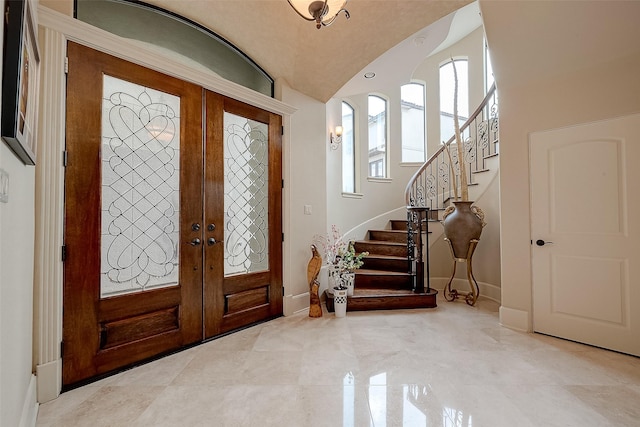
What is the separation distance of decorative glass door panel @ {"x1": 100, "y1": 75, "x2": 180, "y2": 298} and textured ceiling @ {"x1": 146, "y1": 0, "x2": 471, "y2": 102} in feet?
3.15

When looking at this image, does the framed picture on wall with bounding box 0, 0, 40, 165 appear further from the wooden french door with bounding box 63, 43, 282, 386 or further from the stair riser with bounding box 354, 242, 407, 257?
the stair riser with bounding box 354, 242, 407, 257

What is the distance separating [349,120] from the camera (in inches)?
221

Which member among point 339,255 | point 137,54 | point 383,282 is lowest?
point 383,282

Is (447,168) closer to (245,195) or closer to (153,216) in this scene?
(245,195)

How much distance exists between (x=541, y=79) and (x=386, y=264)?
276 cm

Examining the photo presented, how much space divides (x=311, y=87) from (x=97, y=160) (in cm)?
238

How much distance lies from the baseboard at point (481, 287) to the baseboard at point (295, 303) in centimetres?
227

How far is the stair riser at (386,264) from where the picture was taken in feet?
13.6

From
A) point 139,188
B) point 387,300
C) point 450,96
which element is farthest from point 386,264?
point 450,96

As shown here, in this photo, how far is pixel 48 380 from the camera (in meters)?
1.80

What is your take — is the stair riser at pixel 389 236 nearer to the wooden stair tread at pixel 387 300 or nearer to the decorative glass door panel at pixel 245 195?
the wooden stair tread at pixel 387 300

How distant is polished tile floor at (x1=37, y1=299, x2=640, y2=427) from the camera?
5.26 feet

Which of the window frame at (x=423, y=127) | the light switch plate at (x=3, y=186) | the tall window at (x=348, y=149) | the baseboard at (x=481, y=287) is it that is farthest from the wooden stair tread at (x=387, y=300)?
the window frame at (x=423, y=127)

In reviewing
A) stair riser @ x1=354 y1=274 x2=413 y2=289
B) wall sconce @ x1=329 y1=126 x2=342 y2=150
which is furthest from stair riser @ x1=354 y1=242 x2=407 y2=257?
wall sconce @ x1=329 y1=126 x2=342 y2=150
